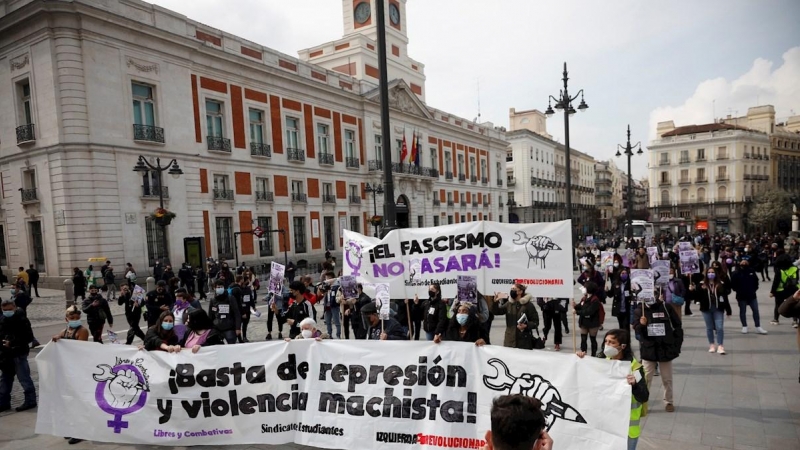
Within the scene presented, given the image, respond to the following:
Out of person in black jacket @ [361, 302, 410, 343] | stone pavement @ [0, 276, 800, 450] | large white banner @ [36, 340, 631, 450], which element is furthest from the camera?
person in black jacket @ [361, 302, 410, 343]

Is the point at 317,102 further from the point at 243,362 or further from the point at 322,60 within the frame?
the point at 243,362

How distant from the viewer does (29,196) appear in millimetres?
22203

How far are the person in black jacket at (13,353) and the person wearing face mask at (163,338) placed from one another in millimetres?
2338

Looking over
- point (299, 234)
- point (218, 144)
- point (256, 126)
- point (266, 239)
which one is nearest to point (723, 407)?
point (218, 144)

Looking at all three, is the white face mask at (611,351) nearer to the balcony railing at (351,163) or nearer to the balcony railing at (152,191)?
the balcony railing at (152,191)

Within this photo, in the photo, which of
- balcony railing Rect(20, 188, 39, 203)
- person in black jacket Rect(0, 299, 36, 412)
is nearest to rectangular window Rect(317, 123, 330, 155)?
balcony railing Rect(20, 188, 39, 203)

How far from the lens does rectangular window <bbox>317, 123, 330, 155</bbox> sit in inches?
1351

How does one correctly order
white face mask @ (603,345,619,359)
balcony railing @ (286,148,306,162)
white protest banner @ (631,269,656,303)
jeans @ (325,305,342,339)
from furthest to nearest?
balcony railing @ (286,148,306,162) < jeans @ (325,305,342,339) < white protest banner @ (631,269,656,303) < white face mask @ (603,345,619,359)

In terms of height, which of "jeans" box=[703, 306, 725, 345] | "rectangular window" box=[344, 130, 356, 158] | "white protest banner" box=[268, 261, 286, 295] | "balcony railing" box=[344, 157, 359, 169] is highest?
"rectangular window" box=[344, 130, 356, 158]

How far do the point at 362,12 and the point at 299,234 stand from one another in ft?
76.5

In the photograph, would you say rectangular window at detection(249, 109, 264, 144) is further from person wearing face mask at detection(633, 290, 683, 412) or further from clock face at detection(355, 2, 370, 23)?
person wearing face mask at detection(633, 290, 683, 412)

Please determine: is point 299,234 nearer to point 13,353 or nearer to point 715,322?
point 13,353

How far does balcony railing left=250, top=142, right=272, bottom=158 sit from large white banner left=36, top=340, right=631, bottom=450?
2458cm

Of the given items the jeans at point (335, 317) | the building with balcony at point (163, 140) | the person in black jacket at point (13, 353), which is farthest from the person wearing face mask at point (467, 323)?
the building with balcony at point (163, 140)
